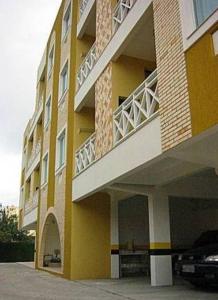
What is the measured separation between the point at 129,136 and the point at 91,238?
611cm

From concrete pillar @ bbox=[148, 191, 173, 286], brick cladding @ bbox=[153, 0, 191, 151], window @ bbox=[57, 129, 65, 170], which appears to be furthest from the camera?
window @ bbox=[57, 129, 65, 170]

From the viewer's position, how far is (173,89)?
729 centimetres

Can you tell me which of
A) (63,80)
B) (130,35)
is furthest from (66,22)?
(130,35)

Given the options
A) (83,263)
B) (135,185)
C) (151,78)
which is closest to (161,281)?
(135,185)

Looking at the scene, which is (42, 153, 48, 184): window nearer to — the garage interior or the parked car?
the garage interior

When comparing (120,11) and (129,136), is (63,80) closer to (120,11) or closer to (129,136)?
(120,11)

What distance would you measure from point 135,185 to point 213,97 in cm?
550

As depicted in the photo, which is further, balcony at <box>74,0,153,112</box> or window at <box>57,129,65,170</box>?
window at <box>57,129,65,170</box>

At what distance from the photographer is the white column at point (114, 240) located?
549 inches

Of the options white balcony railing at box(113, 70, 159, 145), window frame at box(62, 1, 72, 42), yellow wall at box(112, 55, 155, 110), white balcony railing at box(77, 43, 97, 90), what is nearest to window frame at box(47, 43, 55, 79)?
window frame at box(62, 1, 72, 42)

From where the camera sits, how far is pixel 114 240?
14.2 metres

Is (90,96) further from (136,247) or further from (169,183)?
(136,247)

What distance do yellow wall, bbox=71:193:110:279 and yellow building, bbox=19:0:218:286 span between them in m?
0.04

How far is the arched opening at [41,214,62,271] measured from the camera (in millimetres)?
19570
